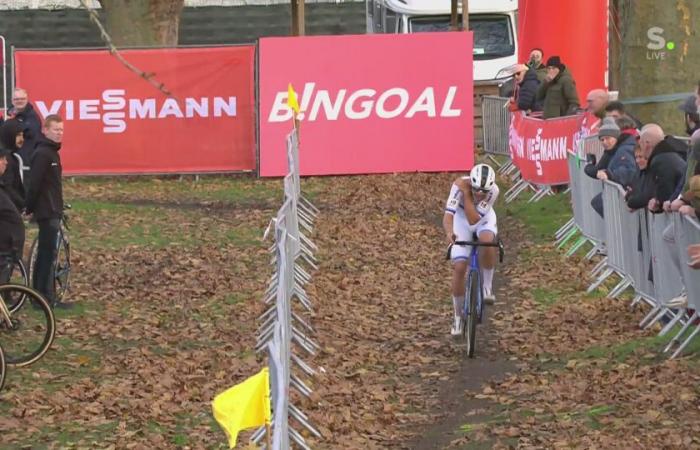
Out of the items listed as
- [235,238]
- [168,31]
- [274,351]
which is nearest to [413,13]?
[168,31]

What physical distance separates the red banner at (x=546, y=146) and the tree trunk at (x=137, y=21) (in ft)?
27.4

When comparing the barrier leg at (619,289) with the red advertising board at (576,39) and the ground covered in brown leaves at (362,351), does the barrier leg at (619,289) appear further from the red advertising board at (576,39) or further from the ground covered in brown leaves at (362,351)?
the red advertising board at (576,39)

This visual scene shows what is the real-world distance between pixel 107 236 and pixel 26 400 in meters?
9.91

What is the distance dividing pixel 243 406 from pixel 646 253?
8360mm

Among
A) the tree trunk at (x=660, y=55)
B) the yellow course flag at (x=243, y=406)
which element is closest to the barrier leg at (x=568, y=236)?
the tree trunk at (x=660, y=55)

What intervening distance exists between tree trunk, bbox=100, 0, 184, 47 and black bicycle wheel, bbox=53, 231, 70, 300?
14.4 metres

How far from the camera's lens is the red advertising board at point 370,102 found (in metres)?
27.9

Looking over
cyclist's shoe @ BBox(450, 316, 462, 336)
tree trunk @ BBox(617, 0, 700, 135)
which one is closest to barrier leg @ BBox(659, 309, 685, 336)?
cyclist's shoe @ BBox(450, 316, 462, 336)

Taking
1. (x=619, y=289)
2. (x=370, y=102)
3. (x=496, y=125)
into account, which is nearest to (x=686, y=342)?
(x=619, y=289)

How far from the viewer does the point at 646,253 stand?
544 inches

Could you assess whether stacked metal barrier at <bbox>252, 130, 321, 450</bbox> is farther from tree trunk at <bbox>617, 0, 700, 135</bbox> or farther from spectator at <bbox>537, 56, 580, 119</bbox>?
tree trunk at <bbox>617, 0, 700, 135</bbox>

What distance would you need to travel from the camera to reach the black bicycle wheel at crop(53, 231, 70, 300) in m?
15.9

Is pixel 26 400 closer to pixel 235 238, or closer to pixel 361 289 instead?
pixel 361 289

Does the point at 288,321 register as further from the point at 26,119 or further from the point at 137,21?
the point at 137,21
